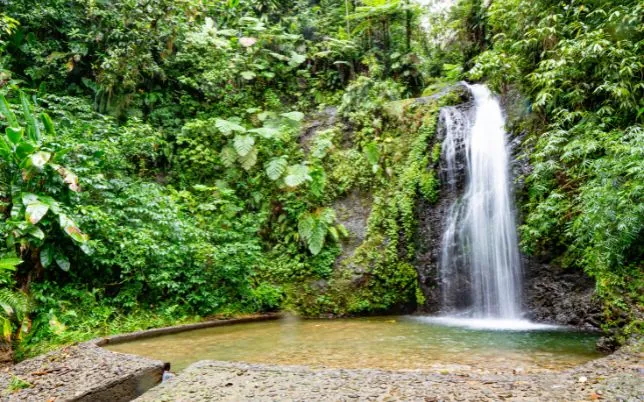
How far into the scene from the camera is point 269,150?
34.5 ft

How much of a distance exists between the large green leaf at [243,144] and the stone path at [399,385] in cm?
698

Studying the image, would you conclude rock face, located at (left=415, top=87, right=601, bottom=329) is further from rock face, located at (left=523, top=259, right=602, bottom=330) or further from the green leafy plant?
the green leafy plant

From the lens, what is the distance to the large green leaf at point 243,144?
33.2 feet

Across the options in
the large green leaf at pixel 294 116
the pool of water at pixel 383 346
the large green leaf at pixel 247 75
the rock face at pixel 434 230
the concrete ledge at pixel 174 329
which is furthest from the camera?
the large green leaf at pixel 247 75

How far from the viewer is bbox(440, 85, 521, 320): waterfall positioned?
7.16m

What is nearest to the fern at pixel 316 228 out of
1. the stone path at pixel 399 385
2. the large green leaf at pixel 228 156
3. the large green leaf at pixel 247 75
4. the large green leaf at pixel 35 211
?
the large green leaf at pixel 228 156

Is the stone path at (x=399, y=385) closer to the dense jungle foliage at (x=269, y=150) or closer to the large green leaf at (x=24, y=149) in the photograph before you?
the dense jungle foliage at (x=269, y=150)

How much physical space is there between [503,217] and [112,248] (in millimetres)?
6684

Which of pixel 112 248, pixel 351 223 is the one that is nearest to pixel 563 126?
pixel 351 223

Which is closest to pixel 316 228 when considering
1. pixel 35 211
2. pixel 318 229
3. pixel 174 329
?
pixel 318 229

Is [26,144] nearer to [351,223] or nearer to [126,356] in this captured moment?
[126,356]

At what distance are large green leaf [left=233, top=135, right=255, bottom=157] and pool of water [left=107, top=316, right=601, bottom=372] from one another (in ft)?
15.0

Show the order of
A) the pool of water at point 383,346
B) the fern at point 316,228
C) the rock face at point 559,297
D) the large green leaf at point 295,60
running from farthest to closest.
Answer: the large green leaf at point 295,60 → the fern at point 316,228 → the rock face at point 559,297 → the pool of water at point 383,346

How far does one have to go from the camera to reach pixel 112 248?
23.0 ft
